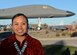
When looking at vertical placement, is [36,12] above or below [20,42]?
below

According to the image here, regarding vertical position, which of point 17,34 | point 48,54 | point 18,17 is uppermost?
point 18,17

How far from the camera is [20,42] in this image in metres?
3.75

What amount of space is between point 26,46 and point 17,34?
229 mm

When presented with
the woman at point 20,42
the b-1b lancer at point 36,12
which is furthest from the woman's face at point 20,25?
the b-1b lancer at point 36,12

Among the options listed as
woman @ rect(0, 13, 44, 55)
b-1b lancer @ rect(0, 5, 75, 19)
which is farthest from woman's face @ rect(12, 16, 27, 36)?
b-1b lancer @ rect(0, 5, 75, 19)

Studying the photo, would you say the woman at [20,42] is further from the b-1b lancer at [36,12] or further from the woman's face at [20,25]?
the b-1b lancer at [36,12]

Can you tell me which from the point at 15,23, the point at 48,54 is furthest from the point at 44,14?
the point at 15,23

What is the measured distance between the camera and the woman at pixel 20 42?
370 centimetres

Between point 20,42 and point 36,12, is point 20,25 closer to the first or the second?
point 20,42

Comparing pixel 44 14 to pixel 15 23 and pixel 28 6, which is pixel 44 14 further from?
pixel 15 23

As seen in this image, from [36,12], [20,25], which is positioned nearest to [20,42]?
[20,25]

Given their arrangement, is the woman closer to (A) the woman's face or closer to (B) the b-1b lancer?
(A) the woman's face

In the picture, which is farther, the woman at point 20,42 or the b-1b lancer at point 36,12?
the b-1b lancer at point 36,12

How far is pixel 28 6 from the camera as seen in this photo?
1983 inches
